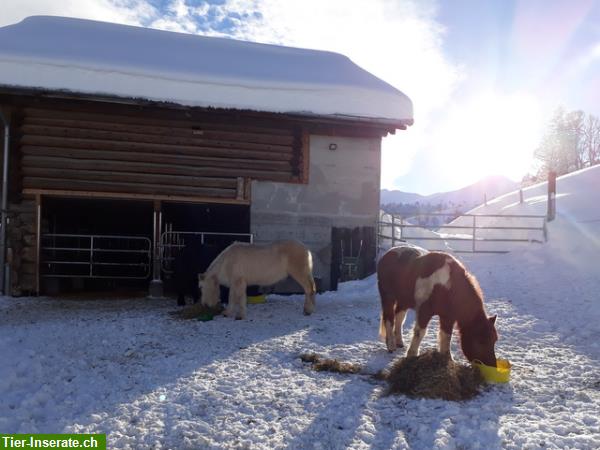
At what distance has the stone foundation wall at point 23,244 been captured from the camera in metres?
10.0

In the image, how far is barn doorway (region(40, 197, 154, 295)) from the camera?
10719mm

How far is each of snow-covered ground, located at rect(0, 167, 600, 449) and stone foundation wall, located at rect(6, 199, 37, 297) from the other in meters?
1.65

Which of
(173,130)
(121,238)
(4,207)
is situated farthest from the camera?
(121,238)

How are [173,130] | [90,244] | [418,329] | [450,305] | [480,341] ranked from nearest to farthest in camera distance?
1. [480,341]
2. [450,305]
3. [418,329]
4. [173,130]
5. [90,244]

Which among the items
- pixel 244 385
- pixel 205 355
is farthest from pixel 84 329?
pixel 244 385

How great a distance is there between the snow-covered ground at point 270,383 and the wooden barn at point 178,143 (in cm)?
274

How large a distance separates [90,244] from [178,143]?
16.6 feet

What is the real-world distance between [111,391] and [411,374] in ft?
9.41

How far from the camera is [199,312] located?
778cm

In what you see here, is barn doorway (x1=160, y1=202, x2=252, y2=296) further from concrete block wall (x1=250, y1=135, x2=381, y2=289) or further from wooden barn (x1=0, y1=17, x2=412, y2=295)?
concrete block wall (x1=250, y1=135, x2=381, y2=289)

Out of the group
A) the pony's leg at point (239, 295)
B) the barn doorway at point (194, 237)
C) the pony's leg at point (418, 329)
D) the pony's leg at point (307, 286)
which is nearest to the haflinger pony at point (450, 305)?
the pony's leg at point (418, 329)

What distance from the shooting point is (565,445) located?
317cm

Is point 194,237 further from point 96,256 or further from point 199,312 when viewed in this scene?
point 96,256

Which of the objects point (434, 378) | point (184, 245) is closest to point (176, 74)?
point (184, 245)
